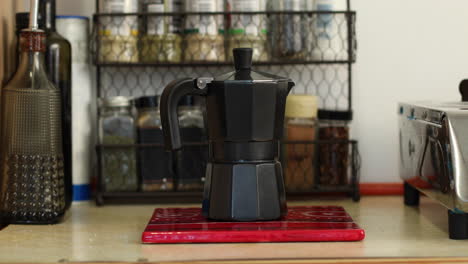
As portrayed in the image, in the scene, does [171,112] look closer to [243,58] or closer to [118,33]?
[243,58]

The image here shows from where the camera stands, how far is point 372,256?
0.89m

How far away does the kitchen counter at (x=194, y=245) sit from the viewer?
0.91m

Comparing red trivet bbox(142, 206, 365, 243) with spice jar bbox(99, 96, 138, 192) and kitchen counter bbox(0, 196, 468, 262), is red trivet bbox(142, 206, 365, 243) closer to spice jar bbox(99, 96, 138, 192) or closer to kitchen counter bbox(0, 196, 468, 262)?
kitchen counter bbox(0, 196, 468, 262)

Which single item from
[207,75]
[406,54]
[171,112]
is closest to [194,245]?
[171,112]

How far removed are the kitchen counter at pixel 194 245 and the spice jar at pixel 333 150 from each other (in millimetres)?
108

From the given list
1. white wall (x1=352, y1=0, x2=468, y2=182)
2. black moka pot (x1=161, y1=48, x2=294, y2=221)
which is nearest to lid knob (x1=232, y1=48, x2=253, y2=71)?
black moka pot (x1=161, y1=48, x2=294, y2=221)

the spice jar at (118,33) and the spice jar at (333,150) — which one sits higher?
the spice jar at (118,33)

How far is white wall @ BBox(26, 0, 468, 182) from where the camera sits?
1475 mm

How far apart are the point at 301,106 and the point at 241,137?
335 mm

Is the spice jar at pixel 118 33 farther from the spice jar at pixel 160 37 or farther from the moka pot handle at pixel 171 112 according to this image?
the moka pot handle at pixel 171 112

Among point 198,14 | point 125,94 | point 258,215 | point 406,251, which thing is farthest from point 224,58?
point 406,251

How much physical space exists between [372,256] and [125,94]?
75cm

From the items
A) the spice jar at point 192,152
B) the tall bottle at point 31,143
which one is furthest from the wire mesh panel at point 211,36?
the tall bottle at point 31,143

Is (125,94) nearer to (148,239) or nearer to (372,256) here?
(148,239)
